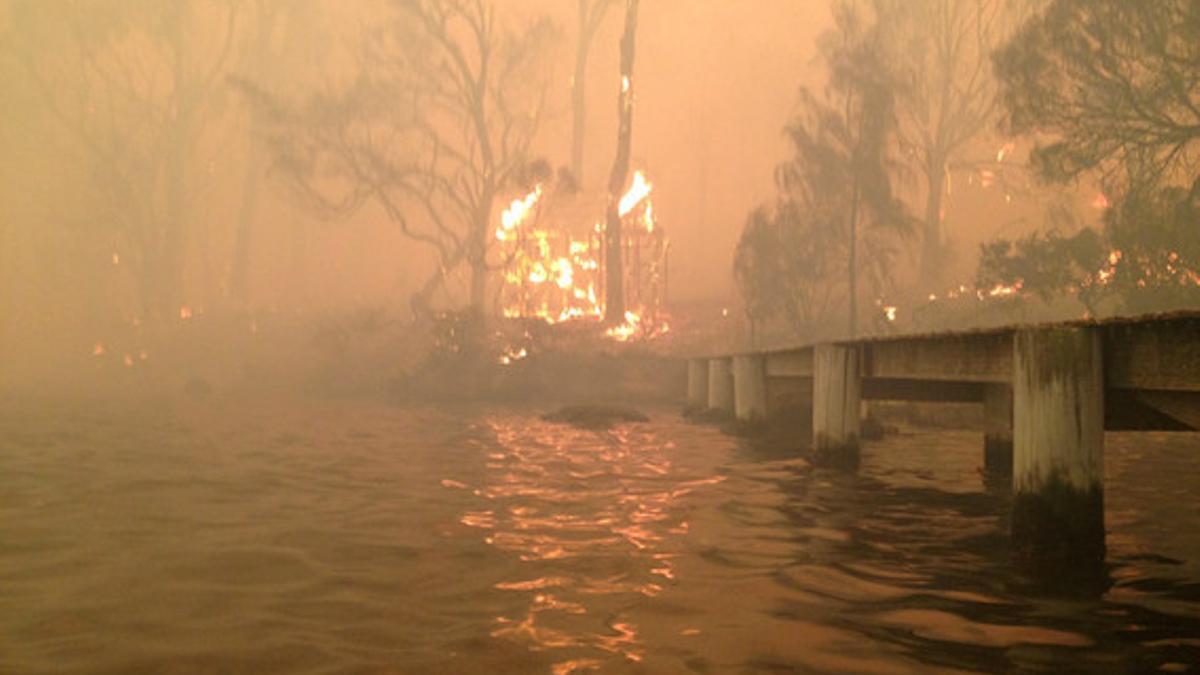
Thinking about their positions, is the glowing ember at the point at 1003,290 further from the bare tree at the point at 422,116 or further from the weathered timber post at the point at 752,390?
the bare tree at the point at 422,116

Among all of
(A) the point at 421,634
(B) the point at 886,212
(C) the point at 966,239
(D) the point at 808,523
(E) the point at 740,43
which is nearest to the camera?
(A) the point at 421,634

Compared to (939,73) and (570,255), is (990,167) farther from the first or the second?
(570,255)

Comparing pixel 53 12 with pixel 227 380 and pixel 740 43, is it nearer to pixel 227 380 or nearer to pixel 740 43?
pixel 227 380

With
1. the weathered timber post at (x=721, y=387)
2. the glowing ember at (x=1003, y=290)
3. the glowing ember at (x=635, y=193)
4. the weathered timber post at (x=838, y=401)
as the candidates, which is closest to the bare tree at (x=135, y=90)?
the glowing ember at (x=635, y=193)

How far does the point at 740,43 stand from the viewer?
59062 millimetres

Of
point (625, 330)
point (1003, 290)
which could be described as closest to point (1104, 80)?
point (1003, 290)

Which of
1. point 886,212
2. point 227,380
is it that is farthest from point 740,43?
point 227,380

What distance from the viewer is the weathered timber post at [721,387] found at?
22.2m

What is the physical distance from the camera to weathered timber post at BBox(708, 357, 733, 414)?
22156 millimetres

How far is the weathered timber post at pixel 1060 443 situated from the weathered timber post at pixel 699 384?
702 inches

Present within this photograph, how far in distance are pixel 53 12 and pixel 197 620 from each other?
5398 centimetres

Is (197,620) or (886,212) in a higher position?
(886,212)

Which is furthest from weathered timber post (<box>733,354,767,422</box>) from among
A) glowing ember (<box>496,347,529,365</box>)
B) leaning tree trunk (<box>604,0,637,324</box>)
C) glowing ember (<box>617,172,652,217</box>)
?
glowing ember (<box>617,172,652,217</box>)

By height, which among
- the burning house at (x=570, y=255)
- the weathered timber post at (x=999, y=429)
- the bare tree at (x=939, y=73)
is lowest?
the weathered timber post at (x=999, y=429)
